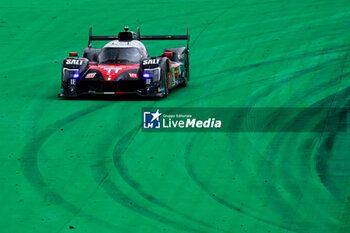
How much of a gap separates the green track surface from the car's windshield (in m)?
1.37

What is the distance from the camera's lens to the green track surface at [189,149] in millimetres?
10906

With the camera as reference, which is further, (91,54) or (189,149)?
(91,54)

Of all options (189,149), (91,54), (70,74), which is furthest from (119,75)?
(189,149)

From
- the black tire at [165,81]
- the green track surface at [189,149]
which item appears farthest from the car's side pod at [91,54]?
the black tire at [165,81]

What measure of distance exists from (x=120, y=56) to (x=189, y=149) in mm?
6479

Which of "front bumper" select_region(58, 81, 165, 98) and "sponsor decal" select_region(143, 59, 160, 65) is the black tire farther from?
"front bumper" select_region(58, 81, 165, 98)

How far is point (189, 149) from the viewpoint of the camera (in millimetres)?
14625

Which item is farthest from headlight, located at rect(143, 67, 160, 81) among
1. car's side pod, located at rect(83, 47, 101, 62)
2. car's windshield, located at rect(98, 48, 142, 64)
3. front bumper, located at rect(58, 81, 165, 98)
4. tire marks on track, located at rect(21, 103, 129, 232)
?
car's side pod, located at rect(83, 47, 101, 62)

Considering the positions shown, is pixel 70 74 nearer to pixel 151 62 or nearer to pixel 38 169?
pixel 151 62

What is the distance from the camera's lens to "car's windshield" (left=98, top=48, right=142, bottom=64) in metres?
20.4

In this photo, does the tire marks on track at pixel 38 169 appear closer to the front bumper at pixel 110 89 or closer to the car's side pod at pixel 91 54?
the front bumper at pixel 110 89

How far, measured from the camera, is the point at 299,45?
2572 centimetres

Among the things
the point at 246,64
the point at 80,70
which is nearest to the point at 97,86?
the point at 80,70

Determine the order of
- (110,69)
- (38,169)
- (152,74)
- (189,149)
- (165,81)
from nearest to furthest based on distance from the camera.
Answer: (38,169)
(189,149)
(152,74)
(110,69)
(165,81)
